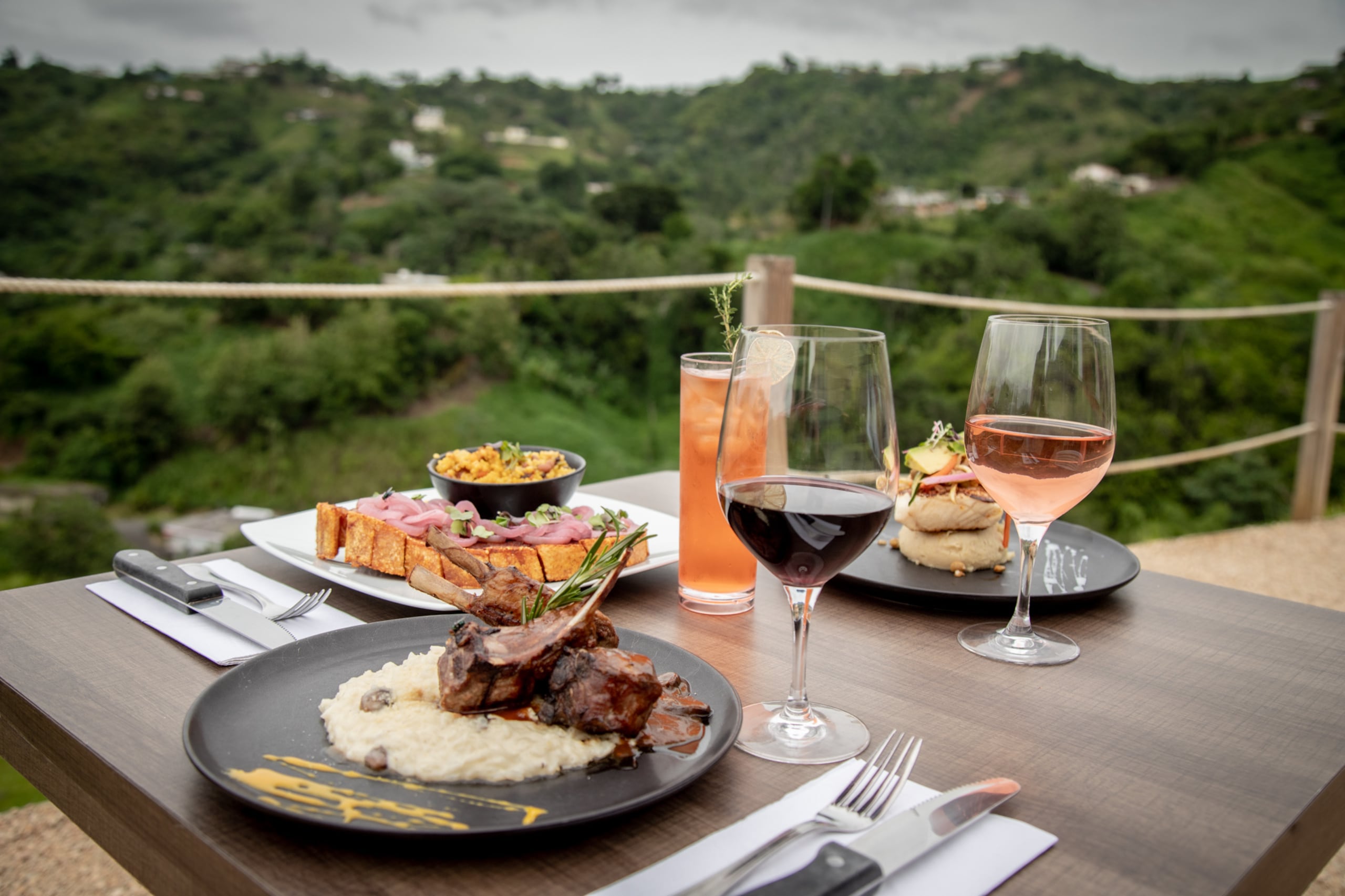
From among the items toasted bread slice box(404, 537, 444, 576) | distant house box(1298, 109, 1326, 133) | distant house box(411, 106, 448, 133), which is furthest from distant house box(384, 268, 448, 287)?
distant house box(1298, 109, 1326, 133)

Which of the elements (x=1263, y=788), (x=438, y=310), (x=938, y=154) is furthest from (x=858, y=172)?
(x=1263, y=788)

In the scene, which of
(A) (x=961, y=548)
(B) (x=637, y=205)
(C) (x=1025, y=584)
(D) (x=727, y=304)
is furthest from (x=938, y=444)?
(B) (x=637, y=205)

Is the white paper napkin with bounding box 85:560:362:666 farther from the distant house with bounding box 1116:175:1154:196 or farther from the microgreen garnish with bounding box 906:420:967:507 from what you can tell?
the distant house with bounding box 1116:175:1154:196

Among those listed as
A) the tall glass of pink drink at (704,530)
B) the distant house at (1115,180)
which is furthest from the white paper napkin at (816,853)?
the distant house at (1115,180)

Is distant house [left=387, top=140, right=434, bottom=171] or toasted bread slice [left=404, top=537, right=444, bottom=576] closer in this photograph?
toasted bread slice [left=404, top=537, right=444, bottom=576]

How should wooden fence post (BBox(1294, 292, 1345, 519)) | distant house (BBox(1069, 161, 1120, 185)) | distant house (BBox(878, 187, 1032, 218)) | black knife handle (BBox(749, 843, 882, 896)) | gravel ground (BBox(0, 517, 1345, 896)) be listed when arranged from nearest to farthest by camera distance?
1. black knife handle (BBox(749, 843, 882, 896))
2. gravel ground (BBox(0, 517, 1345, 896))
3. wooden fence post (BBox(1294, 292, 1345, 519))
4. distant house (BBox(1069, 161, 1120, 185))
5. distant house (BBox(878, 187, 1032, 218))

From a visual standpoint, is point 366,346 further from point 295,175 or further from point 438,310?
point 295,175

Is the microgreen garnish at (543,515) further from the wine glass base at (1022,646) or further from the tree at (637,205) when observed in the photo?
the tree at (637,205)

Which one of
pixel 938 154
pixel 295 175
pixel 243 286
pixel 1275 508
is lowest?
pixel 1275 508
